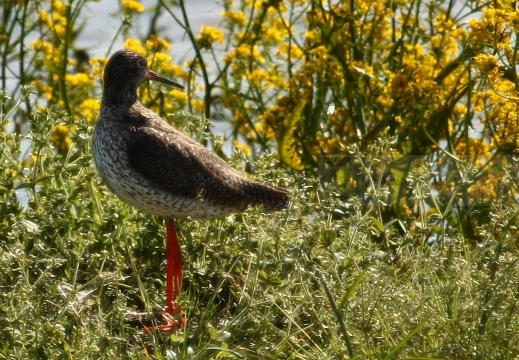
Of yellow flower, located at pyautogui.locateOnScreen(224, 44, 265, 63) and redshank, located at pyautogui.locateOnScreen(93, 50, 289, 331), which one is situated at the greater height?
yellow flower, located at pyautogui.locateOnScreen(224, 44, 265, 63)

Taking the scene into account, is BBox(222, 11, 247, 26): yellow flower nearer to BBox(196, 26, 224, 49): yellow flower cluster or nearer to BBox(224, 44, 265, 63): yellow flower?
BBox(224, 44, 265, 63): yellow flower

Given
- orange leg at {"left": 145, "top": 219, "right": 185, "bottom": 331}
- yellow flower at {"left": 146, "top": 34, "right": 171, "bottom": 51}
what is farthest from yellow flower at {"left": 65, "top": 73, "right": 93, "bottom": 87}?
orange leg at {"left": 145, "top": 219, "right": 185, "bottom": 331}

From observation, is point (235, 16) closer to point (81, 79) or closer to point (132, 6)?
point (132, 6)

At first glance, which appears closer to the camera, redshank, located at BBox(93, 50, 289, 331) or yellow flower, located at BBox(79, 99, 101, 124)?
redshank, located at BBox(93, 50, 289, 331)

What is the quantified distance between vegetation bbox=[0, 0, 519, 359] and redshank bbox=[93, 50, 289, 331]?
0.38ft

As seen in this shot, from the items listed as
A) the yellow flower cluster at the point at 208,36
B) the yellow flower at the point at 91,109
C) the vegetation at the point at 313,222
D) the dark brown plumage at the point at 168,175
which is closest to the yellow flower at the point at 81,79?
the vegetation at the point at 313,222

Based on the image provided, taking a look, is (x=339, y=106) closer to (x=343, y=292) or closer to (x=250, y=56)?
(x=250, y=56)

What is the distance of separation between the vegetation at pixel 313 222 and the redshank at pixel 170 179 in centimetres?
12

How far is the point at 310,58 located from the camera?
19.6ft

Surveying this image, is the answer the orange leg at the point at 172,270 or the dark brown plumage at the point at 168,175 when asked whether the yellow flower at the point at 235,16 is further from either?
the orange leg at the point at 172,270

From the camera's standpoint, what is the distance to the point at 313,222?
15.0 feet

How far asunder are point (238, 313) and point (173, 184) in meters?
0.81

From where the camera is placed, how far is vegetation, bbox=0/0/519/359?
154 inches

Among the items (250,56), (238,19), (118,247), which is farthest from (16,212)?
(238,19)
